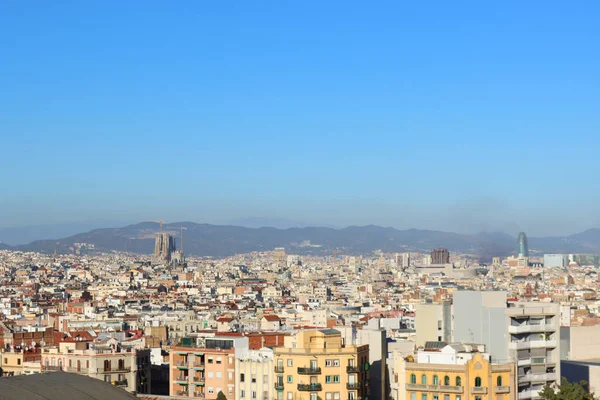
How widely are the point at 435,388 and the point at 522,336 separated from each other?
3706mm

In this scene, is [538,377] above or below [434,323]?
below

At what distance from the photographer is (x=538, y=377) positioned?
127 ft

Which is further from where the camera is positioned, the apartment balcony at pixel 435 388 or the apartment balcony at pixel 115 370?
the apartment balcony at pixel 115 370

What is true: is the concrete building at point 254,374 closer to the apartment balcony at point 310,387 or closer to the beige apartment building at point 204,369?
the beige apartment building at point 204,369

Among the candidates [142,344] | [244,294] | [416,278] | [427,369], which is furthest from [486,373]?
[416,278]

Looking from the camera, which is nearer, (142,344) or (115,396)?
(115,396)

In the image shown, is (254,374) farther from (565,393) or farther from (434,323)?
(565,393)

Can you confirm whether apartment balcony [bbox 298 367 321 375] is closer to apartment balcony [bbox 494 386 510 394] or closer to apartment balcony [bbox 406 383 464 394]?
apartment balcony [bbox 406 383 464 394]

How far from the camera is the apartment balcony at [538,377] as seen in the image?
3822cm

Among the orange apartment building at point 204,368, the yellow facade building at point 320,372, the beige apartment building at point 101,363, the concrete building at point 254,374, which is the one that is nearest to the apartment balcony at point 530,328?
the yellow facade building at point 320,372

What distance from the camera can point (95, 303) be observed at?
11325 centimetres

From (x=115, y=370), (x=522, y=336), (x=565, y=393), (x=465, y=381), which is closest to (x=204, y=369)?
(x=115, y=370)

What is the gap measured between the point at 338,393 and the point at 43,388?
15845 mm

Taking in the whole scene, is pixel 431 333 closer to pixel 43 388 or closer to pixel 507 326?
pixel 507 326
